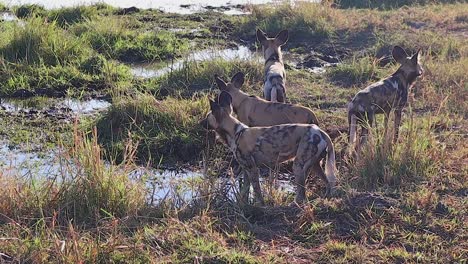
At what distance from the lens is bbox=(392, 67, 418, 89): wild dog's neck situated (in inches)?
241

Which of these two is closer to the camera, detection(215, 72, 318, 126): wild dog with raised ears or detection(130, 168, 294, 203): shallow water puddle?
detection(130, 168, 294, 203): shallow water puddle

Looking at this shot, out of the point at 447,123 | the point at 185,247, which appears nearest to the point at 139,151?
the point at 185,247

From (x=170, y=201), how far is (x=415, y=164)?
1.68m

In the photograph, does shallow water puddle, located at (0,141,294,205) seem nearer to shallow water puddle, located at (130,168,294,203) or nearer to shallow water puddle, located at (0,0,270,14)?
shallow water puddle, located at (130,168,294,203)

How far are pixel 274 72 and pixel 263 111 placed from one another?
38.0 inches

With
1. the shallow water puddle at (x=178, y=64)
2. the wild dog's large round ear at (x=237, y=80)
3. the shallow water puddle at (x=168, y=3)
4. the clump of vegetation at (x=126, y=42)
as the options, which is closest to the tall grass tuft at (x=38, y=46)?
the clump of vegetation at (x=126, y=42)

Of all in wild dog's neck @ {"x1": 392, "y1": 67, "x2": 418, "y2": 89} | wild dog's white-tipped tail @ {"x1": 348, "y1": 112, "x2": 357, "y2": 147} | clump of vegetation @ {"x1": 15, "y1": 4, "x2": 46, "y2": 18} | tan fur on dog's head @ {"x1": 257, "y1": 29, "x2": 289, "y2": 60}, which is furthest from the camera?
clump of vegetation @ {"x1": 15, "y1": 4, "x2": 46, "y2": 18}

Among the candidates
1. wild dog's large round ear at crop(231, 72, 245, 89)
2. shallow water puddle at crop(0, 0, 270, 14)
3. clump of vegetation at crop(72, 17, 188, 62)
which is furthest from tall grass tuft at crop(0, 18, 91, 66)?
shallow water puddle at crop(0, 0, 270, 14)

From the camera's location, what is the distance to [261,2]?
12.9 m

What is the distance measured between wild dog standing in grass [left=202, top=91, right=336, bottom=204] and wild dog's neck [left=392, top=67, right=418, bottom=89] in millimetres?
1516

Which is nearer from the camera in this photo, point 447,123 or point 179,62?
point 447,123

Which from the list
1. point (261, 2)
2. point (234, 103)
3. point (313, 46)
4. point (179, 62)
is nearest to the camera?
point (234, 103)

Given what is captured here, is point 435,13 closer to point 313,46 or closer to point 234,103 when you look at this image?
point 313,46

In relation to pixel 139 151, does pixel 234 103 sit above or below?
above
